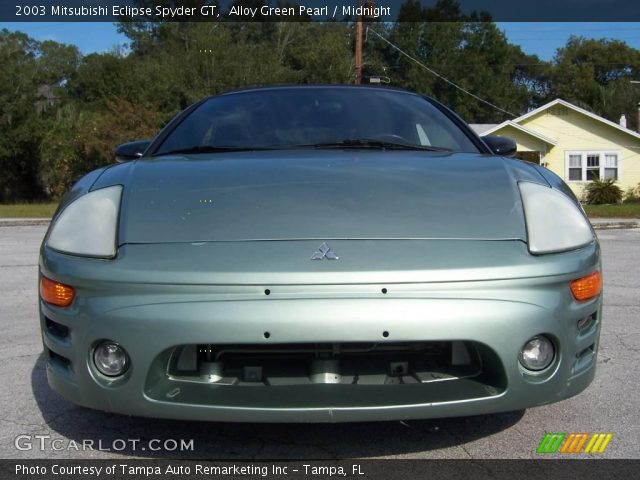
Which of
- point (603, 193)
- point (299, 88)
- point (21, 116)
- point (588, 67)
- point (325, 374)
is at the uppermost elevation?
point (588, 67)

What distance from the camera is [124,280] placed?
209 centimetres

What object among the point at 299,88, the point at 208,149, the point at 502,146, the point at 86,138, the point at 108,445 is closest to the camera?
the point at 108,445

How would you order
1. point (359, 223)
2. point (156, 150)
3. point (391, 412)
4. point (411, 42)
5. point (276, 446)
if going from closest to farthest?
point (391, 412) < point (359, 223) < point (276, 446) < point (156, 150) < point (411, 42)

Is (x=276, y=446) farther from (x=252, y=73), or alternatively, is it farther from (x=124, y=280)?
(x=252, y=73)

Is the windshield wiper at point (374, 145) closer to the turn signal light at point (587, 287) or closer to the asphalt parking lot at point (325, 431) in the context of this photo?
the turn signal light at point (587, 287)

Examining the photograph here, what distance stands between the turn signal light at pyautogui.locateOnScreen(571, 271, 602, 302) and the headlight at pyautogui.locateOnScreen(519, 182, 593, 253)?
0.11 metres

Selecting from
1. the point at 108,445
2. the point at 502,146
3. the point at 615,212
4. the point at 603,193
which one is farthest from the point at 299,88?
the point at 603,193

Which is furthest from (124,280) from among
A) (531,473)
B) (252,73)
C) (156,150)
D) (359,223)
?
(252,73)

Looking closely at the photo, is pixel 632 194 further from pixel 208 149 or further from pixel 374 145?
pixel 208 149

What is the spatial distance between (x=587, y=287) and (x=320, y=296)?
0.91m

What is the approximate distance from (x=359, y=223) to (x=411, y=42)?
183 ft

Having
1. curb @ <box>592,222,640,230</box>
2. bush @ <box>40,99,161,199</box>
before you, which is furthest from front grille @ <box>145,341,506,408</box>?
bush @ <box>40,99,161,199</box>

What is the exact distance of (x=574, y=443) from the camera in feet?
8.21

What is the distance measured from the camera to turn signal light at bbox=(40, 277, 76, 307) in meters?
2.17
